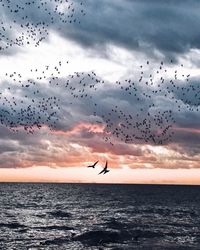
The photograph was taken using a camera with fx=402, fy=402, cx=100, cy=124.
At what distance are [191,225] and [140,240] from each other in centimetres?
2684

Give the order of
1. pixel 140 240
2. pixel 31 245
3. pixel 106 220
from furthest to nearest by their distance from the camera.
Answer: pixel 106 220
pixel 140 240
pixel 31 245

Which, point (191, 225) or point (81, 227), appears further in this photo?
point (191, 225)

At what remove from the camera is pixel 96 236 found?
65875 mm

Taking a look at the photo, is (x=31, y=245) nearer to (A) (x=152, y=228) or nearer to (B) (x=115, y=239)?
(B) (x=115, y=239)

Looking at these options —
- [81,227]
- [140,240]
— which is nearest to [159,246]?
[140,240]

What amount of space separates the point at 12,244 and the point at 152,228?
2959 cm

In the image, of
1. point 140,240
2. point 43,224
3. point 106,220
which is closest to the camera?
point 140,240

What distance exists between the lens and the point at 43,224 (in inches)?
3236

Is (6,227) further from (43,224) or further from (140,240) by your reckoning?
(140,240)

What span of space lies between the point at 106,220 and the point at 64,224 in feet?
38.9

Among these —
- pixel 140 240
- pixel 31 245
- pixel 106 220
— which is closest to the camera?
pixel 31 245

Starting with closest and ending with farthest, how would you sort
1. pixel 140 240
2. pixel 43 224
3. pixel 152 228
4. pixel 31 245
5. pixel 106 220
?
pixel 31 245
pixel 140 240
pixel 152 228
pixel 43 224
pixel 106 220

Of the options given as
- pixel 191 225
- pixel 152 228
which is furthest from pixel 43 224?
pixel 191 225

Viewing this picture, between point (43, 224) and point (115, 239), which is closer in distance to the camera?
point (115, 239)
